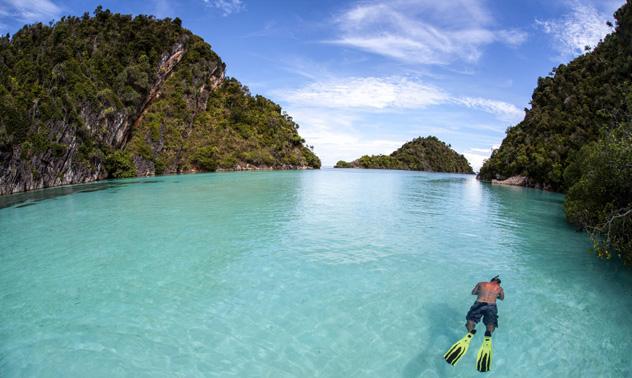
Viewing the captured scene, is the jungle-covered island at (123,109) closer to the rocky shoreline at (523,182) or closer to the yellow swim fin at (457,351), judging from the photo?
the yellow swim fin at (457,351)

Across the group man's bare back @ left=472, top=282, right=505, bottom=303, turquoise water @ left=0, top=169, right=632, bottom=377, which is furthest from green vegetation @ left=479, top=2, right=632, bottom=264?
man's bare back @ left=472, top=282, right=505, bottom=303

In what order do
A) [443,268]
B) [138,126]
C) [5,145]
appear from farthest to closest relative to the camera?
[138,126], [5,145], [443,268]

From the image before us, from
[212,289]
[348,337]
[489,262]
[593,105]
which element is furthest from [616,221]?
[593,105]

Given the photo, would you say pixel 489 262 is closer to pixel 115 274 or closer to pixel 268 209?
pixel 115 274

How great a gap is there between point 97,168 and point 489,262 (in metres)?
64.7

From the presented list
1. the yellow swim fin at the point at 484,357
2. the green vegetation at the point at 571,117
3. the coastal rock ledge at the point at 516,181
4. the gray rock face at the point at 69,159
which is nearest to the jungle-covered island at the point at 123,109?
the gray rock face at the point at 69,159

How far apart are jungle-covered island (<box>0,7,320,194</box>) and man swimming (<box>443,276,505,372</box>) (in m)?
46.9

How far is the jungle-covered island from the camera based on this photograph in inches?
1726

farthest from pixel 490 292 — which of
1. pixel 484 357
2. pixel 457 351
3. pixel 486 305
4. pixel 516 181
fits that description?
pixel 516 181

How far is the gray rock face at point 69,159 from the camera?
38553 mm

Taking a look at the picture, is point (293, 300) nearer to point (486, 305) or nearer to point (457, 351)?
point (457, 351)

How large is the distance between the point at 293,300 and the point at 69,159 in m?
53.8

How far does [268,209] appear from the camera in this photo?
29.1 m

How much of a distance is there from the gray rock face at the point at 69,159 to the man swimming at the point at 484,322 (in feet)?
154
